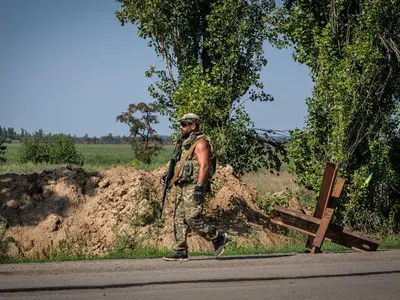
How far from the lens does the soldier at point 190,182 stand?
10953 millimetres

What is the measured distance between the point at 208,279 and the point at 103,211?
9427 mm

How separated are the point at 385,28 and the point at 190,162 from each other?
9.59 m

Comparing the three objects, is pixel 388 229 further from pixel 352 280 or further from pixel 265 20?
pixel 352 280

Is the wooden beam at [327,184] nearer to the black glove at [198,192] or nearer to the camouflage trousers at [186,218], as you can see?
the camouflage trousers at [186,218]

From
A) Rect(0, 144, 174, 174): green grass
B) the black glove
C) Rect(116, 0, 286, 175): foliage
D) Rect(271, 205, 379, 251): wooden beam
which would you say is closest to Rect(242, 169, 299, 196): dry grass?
Rect(0, 144, 174, 174): green grass

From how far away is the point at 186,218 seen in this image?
11016 mm

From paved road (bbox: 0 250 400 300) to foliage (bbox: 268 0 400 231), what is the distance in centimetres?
730

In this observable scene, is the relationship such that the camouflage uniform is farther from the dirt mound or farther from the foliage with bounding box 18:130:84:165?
the foliage with bounding box 18:130:84:165

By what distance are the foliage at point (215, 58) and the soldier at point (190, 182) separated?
718cm

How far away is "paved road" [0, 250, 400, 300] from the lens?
327 inches

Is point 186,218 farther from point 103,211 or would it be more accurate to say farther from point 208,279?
point 103,211

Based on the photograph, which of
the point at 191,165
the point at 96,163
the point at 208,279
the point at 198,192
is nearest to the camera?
the point at 208,279

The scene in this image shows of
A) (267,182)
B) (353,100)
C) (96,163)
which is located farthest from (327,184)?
(96,163)

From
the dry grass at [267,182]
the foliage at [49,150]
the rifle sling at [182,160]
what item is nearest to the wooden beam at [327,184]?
the rifle sling at [182,160]
